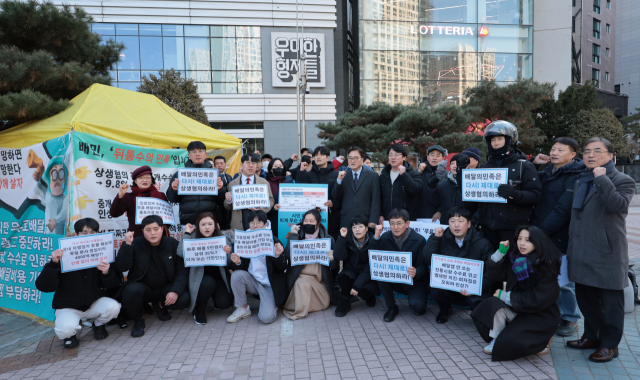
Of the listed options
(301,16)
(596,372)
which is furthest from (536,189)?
(301,16)

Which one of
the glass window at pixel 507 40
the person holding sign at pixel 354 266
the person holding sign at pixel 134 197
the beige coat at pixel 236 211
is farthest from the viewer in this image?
the glass window at pixel 507 40

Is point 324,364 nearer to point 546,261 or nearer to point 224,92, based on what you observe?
point 546,261

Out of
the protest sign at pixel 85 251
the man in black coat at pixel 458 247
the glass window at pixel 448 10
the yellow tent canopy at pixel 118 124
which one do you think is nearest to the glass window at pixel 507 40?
the glass window at pixel 448 10

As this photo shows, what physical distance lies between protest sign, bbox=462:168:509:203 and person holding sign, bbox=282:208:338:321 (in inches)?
76.6

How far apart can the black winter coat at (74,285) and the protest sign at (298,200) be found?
8.43ft

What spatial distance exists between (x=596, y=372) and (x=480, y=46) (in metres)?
28.2

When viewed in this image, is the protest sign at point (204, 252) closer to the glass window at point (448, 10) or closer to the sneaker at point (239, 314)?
the sneaker at point (239, 314)

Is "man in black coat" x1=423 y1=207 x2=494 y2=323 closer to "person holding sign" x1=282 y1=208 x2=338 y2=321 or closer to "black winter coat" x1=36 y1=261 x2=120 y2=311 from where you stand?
"person holding sign" x1=282 y1=208 x2=338 y2=321

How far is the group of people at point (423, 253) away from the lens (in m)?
3.64

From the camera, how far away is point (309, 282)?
207 inches

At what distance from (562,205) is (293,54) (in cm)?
2402

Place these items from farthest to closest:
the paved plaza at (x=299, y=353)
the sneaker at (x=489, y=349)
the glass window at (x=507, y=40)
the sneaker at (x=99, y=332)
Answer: the glass window at (x=507, y=40) < the sneaker at (x=99, y=332) < the sneaker at (x=489, y=349) < the paved plaza at (x=299, y=353)

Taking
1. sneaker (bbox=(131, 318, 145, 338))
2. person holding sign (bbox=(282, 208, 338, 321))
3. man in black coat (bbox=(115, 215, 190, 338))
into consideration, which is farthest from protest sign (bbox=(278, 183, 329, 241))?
sneaker (bbox=(131, 318, 145, 338))

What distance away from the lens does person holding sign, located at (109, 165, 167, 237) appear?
5.36 metres
